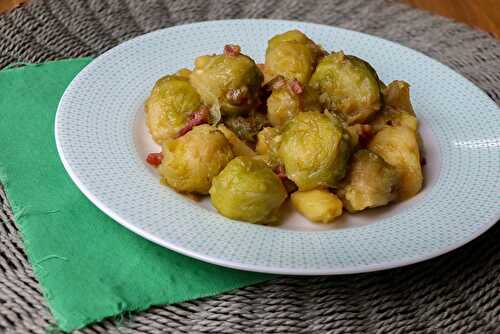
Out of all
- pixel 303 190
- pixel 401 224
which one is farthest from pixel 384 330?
pixel 303 190

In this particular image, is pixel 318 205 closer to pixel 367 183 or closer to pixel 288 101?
pixel 367 183

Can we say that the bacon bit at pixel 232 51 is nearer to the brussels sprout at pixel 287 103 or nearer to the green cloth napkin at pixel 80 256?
→ the brussels sprout at pixel 287 103

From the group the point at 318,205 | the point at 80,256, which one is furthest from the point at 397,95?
the point at 80,256

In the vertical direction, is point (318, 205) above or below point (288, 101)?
below

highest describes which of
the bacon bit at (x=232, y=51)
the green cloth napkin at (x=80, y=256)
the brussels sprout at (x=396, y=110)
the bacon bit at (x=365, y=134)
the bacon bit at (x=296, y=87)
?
the bacon bit at (x=232, y=51)

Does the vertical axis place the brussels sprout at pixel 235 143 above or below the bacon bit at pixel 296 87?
below

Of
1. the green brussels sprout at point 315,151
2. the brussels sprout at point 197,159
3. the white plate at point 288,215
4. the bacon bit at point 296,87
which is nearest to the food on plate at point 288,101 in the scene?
the bacon bit at point 296,87
